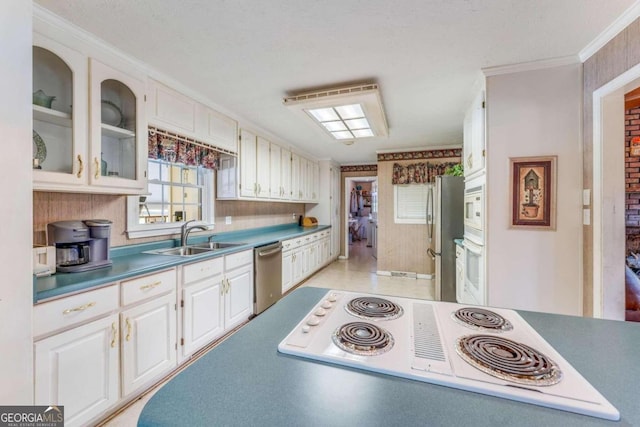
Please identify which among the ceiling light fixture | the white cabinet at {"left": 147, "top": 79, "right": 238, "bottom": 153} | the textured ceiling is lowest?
the white cabinet at {"left": 147, "top": 79, "right": 238, "bottom": 153}

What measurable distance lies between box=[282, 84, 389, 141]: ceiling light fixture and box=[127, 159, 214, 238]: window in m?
1.36

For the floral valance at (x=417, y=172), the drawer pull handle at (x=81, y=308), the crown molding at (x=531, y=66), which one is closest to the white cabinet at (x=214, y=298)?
the drawer pull handle at (x=81, y=308)

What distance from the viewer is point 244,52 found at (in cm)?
191

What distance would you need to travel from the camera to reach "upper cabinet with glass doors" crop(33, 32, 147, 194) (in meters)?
1.56

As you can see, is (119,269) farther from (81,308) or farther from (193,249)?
(193,249)

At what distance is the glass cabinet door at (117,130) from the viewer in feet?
5.72

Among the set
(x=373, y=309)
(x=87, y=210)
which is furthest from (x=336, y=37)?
(x=87, y=210)

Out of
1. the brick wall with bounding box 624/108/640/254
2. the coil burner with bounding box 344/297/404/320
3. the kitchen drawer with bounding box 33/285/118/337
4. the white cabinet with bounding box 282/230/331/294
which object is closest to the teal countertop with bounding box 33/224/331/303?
the kitchen drawer with bounding box 33/285/118/337

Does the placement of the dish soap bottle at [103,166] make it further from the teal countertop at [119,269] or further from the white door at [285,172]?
the white door at [285,172]

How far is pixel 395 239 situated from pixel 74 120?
4.78 m

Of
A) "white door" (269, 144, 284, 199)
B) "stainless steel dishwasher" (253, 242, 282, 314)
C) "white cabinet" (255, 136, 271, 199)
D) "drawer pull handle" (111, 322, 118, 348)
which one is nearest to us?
"drawer pull handle" (111, 322, 118, 348)

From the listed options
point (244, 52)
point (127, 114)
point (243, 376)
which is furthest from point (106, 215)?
point (243, 376)

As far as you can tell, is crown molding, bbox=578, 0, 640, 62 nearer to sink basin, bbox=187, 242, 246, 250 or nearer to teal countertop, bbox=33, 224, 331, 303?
teal countertop, bbox=33, 224, 331, 303

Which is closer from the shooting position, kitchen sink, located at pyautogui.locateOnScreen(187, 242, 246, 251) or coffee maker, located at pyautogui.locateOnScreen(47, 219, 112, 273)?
coffee maker, located at pyautogui.locateOnScreen(47, 219, 112, 273)
